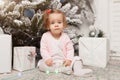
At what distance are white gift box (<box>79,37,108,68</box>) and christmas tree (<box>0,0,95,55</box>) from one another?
0.45 ft

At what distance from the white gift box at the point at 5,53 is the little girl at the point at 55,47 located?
0.16 m

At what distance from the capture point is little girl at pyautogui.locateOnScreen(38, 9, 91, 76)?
47.8 inches

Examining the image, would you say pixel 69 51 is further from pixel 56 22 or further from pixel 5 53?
pixel 5 53

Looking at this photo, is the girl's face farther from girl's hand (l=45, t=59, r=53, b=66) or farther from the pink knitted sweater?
girl's hand (l=45, t=59, r=53, b=66)

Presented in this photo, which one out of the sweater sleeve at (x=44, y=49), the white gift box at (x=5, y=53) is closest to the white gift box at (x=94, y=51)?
the sweater sleeve at (x=44, y=49)

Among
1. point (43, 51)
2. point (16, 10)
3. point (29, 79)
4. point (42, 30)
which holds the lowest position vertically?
point (29, 79)

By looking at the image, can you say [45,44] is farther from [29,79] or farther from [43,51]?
[29,79]

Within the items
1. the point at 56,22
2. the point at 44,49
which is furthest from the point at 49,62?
the point at 56,22

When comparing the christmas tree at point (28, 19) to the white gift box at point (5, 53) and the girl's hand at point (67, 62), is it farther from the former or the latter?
the girl's hand at point (67, 62)

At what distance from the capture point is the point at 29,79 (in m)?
1.08

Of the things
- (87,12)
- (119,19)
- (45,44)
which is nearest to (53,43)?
(45,44)

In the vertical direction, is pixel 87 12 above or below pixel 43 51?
above

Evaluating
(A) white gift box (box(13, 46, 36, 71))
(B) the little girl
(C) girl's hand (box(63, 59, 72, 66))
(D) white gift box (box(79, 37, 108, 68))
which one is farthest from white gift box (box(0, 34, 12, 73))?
(D) white gift box (box(79, 37, 108, 68))

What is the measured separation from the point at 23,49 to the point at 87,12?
1.73 ft
